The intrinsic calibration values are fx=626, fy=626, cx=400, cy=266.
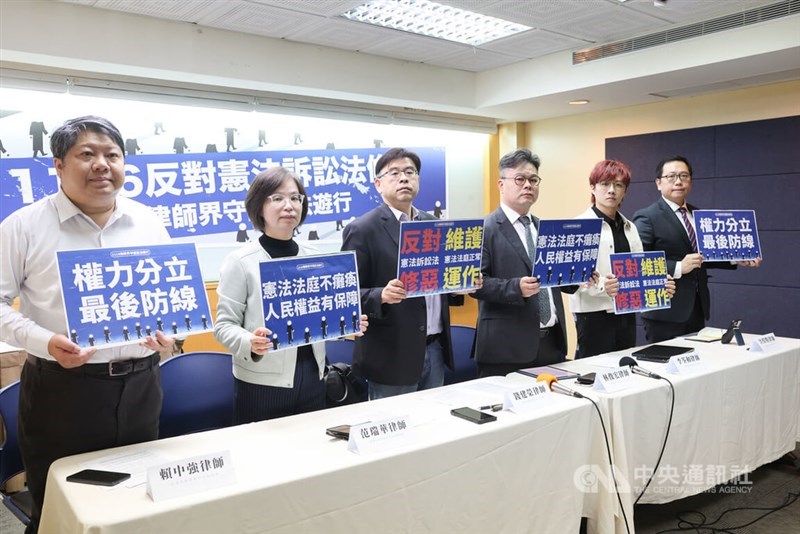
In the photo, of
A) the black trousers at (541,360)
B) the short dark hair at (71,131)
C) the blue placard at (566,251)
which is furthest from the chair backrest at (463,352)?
the short dark hair at (71,131)

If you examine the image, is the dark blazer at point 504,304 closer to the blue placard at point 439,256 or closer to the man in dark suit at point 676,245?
the blue placard at point 439,256

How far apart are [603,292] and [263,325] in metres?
1.85

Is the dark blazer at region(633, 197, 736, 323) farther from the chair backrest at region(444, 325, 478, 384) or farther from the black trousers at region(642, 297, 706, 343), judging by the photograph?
the chair backrest at region(444, 325, 478, 384)

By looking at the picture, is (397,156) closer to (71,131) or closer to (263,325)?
(263,325)

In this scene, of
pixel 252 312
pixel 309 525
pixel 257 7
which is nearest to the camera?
pixel 309 525

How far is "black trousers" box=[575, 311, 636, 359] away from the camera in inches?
130

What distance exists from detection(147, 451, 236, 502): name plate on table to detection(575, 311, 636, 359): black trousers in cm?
217

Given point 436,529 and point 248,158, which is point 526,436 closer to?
point 436,529

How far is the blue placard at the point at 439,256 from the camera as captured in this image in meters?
2.38

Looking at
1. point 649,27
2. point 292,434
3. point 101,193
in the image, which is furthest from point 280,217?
point 649,27

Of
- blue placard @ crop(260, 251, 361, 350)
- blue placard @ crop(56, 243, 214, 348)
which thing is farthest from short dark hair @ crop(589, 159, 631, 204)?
blue placard @ crop(56, 243, 214, 348)

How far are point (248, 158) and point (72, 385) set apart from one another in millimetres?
3279

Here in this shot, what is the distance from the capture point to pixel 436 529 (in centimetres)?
187

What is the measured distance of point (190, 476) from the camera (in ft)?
5.12
